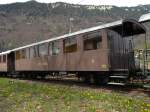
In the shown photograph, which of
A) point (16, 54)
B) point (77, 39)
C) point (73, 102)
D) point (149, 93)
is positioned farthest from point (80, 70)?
point (16, 54)

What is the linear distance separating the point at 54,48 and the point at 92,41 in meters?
6.31

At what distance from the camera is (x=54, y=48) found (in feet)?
89.1

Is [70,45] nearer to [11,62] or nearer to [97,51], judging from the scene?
[97,51]

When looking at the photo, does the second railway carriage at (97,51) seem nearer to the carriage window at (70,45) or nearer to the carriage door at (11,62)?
the carriage window at (70,45)

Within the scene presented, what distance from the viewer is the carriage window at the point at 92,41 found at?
20.6 meters

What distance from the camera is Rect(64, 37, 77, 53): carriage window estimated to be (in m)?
23.5

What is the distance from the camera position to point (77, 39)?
75.3 ft

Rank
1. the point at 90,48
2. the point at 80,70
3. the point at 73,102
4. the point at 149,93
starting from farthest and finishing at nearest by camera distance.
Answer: the point at 80,70 → the point at 90,48 → the point at 149,93 → the point at 73,102

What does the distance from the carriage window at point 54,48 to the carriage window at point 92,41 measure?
468cm

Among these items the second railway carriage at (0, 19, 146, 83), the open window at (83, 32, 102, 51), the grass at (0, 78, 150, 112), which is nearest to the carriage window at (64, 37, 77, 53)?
the second railway carriage at (0, 19, 146, 83)

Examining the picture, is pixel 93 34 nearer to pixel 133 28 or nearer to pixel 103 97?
pixel 133 28

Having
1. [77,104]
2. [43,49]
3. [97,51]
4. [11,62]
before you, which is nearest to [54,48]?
[43,49]

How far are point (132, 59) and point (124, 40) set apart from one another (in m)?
1.08

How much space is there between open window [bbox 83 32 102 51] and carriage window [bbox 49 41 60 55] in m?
4.60
